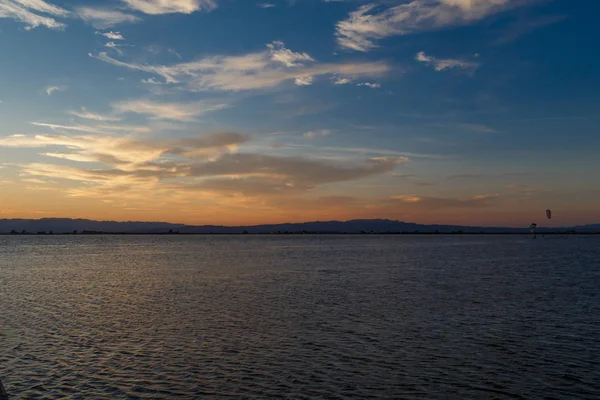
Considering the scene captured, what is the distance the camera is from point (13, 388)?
69.6ft

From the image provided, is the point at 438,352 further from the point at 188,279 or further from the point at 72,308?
the point at 188,279

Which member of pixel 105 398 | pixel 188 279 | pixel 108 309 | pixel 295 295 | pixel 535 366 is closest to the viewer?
pixel 105 398

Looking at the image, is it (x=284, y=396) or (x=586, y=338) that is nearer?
(x=284, y=396)

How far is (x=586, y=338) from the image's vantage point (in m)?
29.8

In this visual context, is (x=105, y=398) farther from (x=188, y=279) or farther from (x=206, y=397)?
(x=188, y=279)

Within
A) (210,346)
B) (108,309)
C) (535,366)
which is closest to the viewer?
(535,366)

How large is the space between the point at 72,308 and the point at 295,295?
2133 cm

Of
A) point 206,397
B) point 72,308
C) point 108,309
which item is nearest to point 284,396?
point 206,397

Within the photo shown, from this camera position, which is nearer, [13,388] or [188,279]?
[13,388]

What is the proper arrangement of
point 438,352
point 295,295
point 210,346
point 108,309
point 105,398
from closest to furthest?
point 105,398 → point 438,352 → point 210,346 → point 108,309 → point 295,295

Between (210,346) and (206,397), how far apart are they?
343 inches

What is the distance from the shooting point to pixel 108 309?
143 feet

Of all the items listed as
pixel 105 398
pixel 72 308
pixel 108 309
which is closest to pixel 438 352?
pixel 105 398

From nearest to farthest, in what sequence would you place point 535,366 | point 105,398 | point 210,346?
1. point 105,398
2. point 535,366
3. point 210,346
